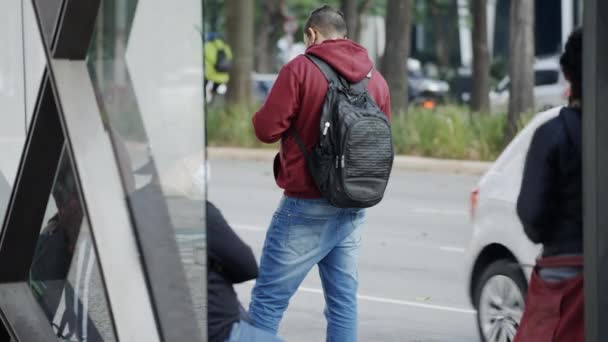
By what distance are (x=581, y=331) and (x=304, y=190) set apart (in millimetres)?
1609

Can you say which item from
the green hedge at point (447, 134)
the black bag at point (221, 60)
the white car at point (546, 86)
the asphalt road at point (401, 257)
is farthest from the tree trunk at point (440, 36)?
the asphalt road at point (401, 257)

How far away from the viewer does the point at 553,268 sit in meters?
4.33

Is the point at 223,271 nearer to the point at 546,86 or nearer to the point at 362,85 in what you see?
the point at 362,85

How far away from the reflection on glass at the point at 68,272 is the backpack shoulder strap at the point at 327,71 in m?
1.24

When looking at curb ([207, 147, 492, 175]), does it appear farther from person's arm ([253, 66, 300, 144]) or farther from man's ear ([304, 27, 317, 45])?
person's arm ([253, 66, 300, 144])

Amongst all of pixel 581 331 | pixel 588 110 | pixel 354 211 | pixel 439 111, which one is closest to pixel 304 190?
pixel 354 211

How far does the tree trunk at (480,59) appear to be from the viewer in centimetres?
2653

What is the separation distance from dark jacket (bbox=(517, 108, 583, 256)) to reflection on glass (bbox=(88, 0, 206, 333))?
110 centimetres

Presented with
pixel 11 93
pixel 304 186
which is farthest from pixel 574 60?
pixel 11 93

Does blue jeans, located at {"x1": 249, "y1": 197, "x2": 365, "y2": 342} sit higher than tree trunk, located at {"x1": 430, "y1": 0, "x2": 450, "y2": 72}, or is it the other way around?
blue jeans, located at {"x1": 249, "y1": 197, "x2": 365, "y2": 342}

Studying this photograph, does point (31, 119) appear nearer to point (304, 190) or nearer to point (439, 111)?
point (304, 190)

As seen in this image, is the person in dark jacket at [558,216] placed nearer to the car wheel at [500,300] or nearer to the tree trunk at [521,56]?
the car wheel at [500,300]

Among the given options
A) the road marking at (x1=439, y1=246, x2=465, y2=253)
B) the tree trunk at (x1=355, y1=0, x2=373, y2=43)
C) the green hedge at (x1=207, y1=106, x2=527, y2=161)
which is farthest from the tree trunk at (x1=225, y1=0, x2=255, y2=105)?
the tree trunk at (x1=355, y1=0, x2=373, y2=43)

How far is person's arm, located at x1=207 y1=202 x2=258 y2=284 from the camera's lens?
14.2 feet
